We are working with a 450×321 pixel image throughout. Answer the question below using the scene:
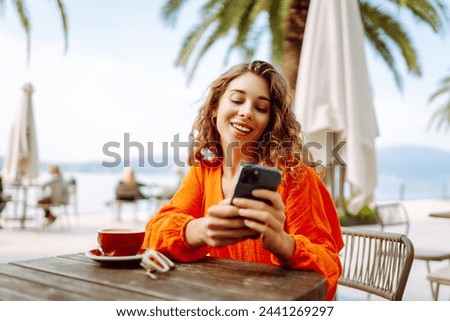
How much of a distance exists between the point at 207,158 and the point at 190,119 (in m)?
0.29

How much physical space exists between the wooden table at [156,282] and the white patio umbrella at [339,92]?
1.54 m

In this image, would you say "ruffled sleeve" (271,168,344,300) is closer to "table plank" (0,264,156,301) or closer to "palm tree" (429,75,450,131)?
"table plank" (0,264,156,301)

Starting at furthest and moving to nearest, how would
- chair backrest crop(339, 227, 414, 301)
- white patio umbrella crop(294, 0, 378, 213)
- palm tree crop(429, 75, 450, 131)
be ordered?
palm tree crop(429, 75, 450, 131), white patio umbrella crop(294, 0, 378, 213), chair backrest crop(339, 227, 414, 301)

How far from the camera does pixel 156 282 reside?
97cm

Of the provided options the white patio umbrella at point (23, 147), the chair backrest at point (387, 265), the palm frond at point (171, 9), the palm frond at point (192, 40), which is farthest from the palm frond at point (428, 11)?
the white patio umbrella at point (23, 147)

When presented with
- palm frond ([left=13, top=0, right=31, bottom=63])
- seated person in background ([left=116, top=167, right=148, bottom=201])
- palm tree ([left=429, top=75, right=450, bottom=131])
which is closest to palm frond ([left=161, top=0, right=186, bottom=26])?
palm frond ([left=13, top=0, right=31, bottom=63])

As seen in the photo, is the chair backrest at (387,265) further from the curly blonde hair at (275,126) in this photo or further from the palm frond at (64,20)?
the palm frond at (64,20)

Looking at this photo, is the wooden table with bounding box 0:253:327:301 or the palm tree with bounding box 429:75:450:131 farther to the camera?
the palm tree with bounding box 429:75:450:131

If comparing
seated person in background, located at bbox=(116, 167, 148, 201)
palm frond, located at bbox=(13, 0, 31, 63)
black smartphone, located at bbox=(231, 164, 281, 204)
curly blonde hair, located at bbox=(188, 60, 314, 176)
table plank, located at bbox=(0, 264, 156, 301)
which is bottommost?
seated person in background, located at bbox=(116, 167, 148, 201)

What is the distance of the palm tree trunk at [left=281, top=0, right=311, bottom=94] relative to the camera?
5.18 meters

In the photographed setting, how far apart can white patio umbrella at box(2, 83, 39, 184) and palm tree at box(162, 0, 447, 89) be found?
9.36 ft

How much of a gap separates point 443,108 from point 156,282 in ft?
58.2

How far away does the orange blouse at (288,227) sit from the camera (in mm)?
1125

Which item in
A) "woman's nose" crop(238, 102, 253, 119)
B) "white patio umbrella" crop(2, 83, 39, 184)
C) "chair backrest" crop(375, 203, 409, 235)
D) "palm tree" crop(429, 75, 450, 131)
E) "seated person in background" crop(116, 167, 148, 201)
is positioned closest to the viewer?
"woman's nose" crop(238, 102, 253, 119)
